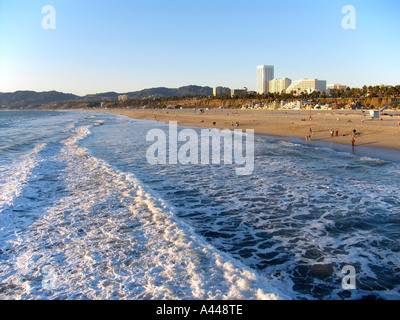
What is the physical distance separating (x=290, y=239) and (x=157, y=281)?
140 inches

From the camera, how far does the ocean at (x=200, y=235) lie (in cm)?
517

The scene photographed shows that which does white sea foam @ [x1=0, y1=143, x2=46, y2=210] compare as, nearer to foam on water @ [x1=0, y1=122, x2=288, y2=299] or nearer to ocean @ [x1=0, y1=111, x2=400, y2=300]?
ocean @ [x1=0, y1=111, x2=400, y2=300]

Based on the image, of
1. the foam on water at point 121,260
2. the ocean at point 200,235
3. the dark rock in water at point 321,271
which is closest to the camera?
the foam on water at point 121,260

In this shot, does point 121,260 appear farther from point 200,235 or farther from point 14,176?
point 14,176

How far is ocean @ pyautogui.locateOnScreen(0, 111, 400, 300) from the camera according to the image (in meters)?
5.17

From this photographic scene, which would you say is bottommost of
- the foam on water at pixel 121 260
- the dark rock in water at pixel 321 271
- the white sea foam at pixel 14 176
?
the dark rock in water at pixel 321 271

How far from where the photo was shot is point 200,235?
24.0ft

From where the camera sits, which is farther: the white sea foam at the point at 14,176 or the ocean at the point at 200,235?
the white sea foam at the point at 14,176

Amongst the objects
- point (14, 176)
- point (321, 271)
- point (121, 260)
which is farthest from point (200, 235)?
point (14, 176)

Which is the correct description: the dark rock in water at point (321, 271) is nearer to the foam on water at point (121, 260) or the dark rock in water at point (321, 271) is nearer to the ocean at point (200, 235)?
the ocean at point (200, 235)

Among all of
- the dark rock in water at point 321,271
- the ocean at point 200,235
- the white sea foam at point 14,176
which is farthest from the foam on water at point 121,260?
the white sea foam at point 14,176

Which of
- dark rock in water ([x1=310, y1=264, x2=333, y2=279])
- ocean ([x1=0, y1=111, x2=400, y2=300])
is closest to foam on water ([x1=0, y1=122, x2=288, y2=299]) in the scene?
ocean ([x1=0, y1=111, x2=400, y2=300])

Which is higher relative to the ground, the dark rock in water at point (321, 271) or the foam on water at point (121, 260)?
the foam on water at point (121, 260)
